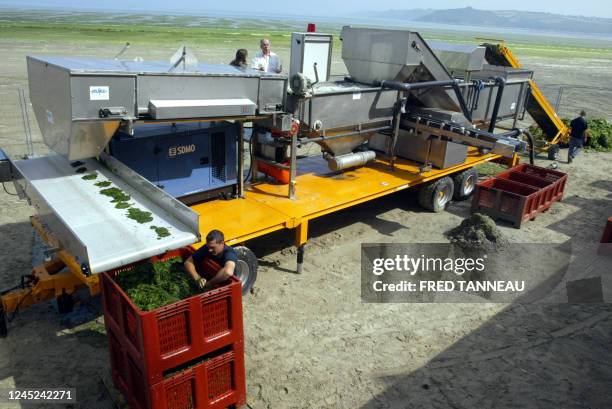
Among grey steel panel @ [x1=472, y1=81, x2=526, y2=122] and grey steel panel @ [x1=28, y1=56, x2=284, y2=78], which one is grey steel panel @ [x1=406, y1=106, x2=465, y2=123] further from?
grey steel panel @ [x1=28, y1=56, x2=284, y2=78]

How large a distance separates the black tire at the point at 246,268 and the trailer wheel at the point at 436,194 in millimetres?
4607

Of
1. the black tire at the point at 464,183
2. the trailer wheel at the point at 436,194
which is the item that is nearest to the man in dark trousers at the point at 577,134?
the black tire at the point at 464,183

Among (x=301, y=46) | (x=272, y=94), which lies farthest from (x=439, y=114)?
(x=272, y=94)

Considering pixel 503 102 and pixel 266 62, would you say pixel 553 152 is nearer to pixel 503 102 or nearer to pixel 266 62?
pixel 503 102

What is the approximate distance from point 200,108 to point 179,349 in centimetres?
286

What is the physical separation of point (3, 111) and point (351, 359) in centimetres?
1594

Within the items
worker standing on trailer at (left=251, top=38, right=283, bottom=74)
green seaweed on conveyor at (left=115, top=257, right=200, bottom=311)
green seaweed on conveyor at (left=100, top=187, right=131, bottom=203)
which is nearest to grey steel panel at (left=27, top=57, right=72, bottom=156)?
green seaweed on conveyor at (left=100, top=187, right=131, bottom=203)

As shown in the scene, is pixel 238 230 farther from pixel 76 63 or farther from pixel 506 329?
pixel 506 329

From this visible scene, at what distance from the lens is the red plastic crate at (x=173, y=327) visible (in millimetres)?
3943

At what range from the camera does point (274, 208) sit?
7.25m

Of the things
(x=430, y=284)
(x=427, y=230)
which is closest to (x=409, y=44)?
(x=427, y=230)

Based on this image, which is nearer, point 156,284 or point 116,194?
point 156,284

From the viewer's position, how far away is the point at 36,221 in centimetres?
626

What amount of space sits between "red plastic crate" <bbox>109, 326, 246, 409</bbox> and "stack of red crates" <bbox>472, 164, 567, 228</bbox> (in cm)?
678
